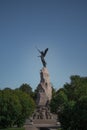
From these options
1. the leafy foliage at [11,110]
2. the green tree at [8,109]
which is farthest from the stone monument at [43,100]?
the green tree at [8,109]

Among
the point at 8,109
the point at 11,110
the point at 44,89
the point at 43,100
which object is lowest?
the point at 11,110

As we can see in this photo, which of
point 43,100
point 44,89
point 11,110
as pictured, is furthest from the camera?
point 44,89

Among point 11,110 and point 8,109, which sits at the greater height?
point 8,109

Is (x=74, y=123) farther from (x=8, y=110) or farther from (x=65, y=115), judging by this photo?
(x=8, y=110)

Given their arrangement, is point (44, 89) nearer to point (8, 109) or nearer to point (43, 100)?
point (43, 100)

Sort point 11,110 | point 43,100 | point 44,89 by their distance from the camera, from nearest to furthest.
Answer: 1. point 11,110
2. point 43,100
3. point 44,89

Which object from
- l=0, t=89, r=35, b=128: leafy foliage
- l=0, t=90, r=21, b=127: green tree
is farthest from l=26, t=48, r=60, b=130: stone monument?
l=0, t=90, r=21, b=127: green tree

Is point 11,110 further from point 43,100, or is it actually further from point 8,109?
point 43,100

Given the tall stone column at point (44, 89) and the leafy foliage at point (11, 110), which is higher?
the tall stone column at point (44, 89)

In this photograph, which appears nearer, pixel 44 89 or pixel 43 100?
pixel 43 100

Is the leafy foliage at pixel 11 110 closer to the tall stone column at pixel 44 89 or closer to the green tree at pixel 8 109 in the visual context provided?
the green tree at pixel 8 109

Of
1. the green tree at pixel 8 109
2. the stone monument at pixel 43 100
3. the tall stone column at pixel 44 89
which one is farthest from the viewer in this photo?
the tall stone column at pixel 44 89

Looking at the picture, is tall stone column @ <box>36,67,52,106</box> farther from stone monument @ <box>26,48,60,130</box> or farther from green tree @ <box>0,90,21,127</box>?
green tree @ <box>0,90,21,127</box>

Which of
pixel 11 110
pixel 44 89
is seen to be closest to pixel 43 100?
pixel 44 89
